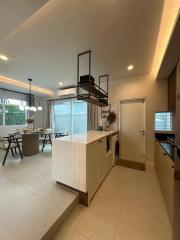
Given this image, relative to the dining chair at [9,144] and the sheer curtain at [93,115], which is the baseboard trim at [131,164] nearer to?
the sheer curtain at [93,115]

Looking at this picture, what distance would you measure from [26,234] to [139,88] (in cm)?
407

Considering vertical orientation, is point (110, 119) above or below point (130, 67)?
below

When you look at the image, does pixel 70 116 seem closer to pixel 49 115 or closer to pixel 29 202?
pixel 49 115

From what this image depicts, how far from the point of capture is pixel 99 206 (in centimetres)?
184

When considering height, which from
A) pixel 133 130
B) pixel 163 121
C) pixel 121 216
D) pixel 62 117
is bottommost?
pixel 121 216

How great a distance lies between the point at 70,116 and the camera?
5.68 metres

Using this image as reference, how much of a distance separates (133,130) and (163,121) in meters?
1.00

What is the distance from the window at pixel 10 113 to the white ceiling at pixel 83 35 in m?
2.54

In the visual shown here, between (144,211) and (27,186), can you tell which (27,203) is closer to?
(27,186)

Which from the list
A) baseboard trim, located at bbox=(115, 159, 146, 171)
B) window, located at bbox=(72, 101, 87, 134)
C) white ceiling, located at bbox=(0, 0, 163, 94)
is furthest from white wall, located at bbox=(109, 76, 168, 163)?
window, located at bbox=(72, 101, 87, 134)

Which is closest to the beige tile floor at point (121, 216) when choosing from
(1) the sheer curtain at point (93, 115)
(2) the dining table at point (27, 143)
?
(1) the sheer curtain at point (93, 115)

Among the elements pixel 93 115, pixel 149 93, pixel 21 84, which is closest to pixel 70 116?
pixel 93 115

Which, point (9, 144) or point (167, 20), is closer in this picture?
point (167, 20)

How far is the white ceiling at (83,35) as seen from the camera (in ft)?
4.80
